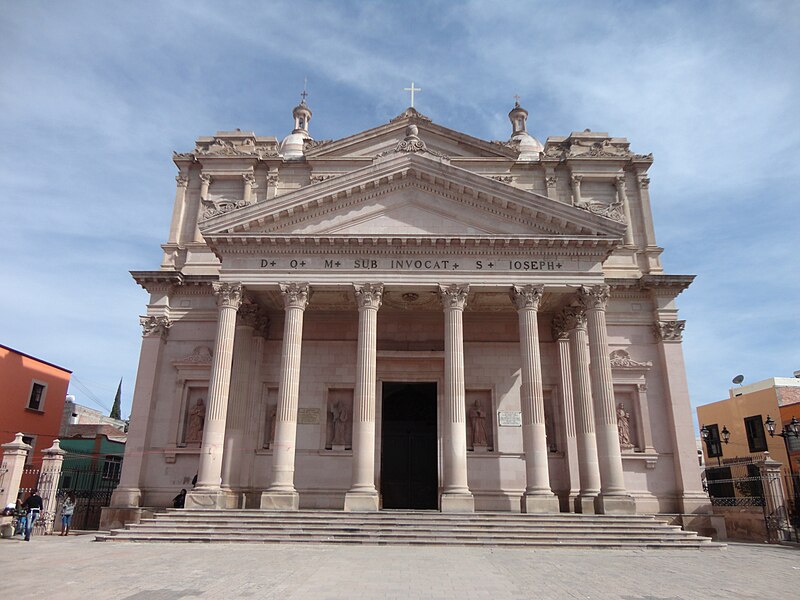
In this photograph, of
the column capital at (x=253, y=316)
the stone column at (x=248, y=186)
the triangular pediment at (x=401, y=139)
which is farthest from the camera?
the triangular pediment at (x=401, y=139)

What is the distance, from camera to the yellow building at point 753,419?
124ft

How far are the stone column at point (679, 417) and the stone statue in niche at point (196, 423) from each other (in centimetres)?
2051

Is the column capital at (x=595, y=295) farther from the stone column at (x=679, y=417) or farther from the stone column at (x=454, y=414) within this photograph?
the stone column at (x=679, y=417)

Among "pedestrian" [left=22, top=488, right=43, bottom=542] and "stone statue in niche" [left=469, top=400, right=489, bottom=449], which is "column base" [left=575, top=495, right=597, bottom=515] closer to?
"stone statue in niche" [left=469, top=400, right=489, bottom=449]

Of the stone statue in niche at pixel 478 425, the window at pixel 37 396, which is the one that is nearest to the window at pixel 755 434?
→ the stone statue in niche at pixel 478 425

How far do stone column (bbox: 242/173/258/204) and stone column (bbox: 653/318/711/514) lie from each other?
67.0 ft

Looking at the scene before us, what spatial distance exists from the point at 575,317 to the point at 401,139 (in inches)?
517

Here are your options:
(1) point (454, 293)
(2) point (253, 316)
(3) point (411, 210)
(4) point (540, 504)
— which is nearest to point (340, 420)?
(2) point (253, 316)

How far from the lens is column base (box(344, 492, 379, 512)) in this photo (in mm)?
19859

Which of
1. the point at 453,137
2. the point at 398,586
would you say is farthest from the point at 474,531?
the point at 453,137

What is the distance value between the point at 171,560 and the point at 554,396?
17.6 meters

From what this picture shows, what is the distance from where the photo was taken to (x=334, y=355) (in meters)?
26.7

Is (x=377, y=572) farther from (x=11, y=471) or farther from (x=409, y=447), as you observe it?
(x=11, y=471)

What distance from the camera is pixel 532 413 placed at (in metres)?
21.1
